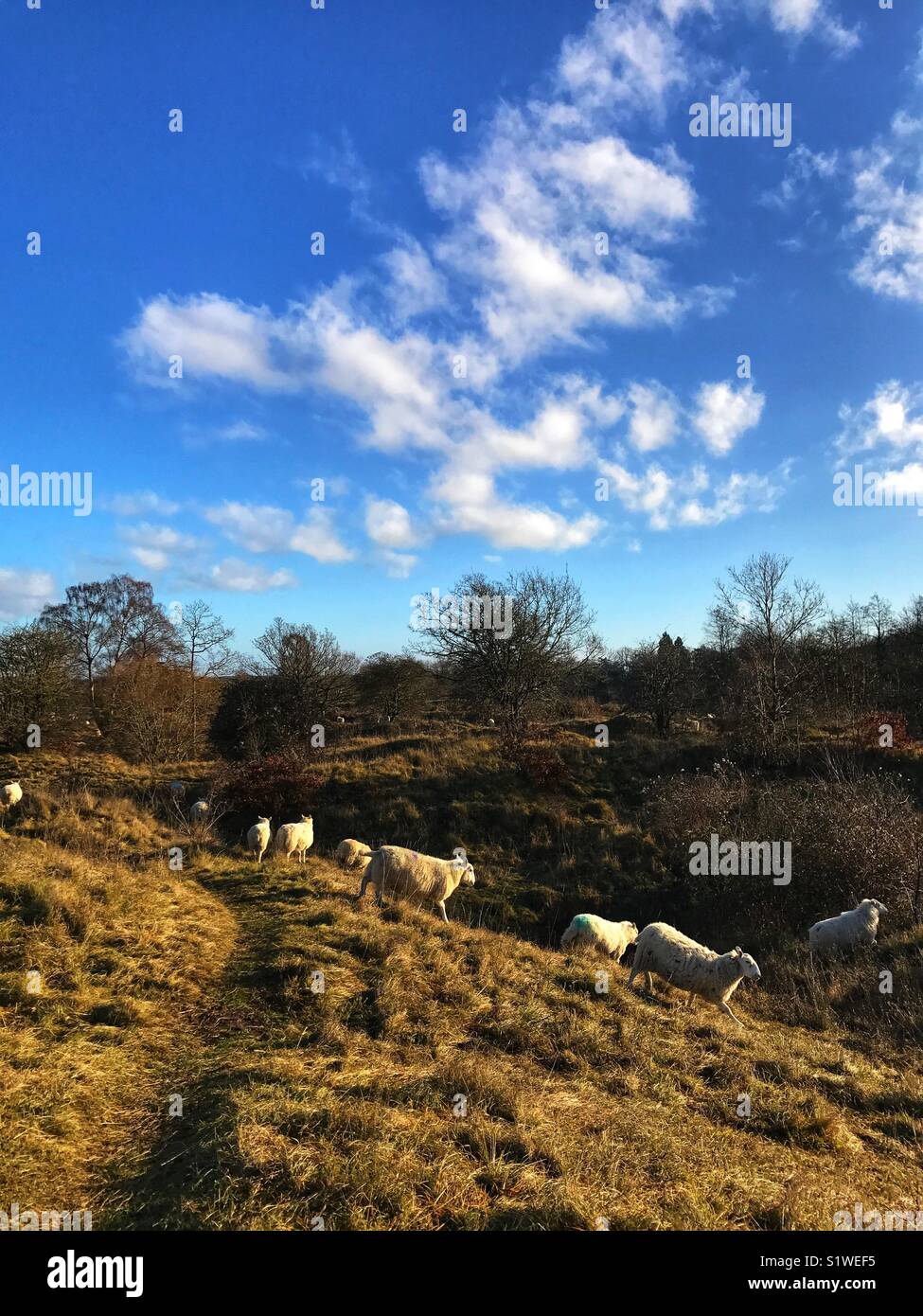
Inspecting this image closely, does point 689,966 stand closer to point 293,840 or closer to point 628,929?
point 628,929

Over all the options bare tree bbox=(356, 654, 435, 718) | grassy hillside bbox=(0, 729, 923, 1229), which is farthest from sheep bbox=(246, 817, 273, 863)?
bare tree bbox=(356, 654, 435, 718)

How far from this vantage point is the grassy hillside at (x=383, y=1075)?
367 centimetres

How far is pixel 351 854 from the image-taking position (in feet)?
49.0

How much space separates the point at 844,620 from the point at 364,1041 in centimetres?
5443

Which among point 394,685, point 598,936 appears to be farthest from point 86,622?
point 598,936

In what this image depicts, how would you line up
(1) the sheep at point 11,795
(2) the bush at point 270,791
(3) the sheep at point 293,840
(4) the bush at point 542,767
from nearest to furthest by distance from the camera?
(3) the sheep at point 293,840 < (1) the sheep at point 11,795 < (2) the bush at point 270,791 < (4) the bush at point 542,767

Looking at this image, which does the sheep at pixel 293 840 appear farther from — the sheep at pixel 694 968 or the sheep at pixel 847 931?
the sheep at pixel 847 931

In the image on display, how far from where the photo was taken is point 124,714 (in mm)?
31984

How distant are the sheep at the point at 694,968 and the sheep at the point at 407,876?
140 inches

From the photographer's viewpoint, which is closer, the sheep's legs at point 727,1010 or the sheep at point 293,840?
the sheep's legs at point 727,1010

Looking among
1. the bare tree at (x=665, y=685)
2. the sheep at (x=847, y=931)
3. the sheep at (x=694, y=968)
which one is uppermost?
the bare tree at (x=665, y=685)

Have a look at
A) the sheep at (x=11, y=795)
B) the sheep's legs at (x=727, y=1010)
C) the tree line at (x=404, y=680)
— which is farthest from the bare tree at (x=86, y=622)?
the sheep's legs at (x=727, y=1010)

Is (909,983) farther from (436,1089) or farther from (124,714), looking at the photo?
(124,714)
